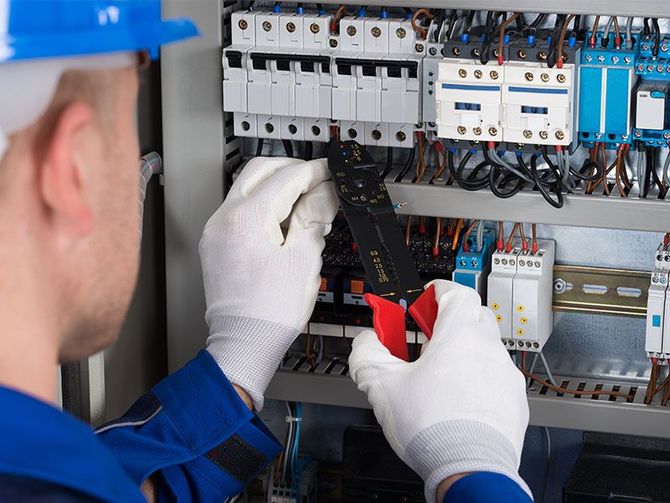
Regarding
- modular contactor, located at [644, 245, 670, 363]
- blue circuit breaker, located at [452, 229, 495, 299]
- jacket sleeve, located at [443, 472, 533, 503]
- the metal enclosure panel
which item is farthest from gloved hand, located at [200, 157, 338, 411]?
modular contactor, located at [644, 245, 670, 363]

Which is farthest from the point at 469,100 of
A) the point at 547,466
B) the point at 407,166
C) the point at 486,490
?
the point at 547,466

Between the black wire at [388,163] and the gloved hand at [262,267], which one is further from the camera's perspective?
the black wire at [388,163]

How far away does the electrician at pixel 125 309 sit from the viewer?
2.43ft

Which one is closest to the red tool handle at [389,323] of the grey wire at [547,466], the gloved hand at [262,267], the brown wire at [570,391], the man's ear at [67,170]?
the gloved hand at [262,267]

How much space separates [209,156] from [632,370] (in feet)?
2.77

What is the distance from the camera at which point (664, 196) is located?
1753 millimetres

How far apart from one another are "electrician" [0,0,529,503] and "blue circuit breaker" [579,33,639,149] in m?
0.37

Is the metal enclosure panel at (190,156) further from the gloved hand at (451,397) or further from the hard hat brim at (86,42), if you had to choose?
the hard hat brim at (86,42)

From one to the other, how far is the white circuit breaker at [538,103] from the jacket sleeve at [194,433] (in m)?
0.59

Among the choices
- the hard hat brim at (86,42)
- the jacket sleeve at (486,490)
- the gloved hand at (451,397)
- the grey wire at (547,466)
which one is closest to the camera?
the hard hat brim at (86,42)

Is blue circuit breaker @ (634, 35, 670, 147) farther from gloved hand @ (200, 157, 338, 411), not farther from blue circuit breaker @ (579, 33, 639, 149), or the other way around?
gloved hand @ (200, 157, 338, 411)

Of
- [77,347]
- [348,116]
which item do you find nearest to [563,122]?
[348,116]

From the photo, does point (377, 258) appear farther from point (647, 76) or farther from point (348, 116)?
point (647, 76)

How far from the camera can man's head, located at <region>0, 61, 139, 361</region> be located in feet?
2.47
